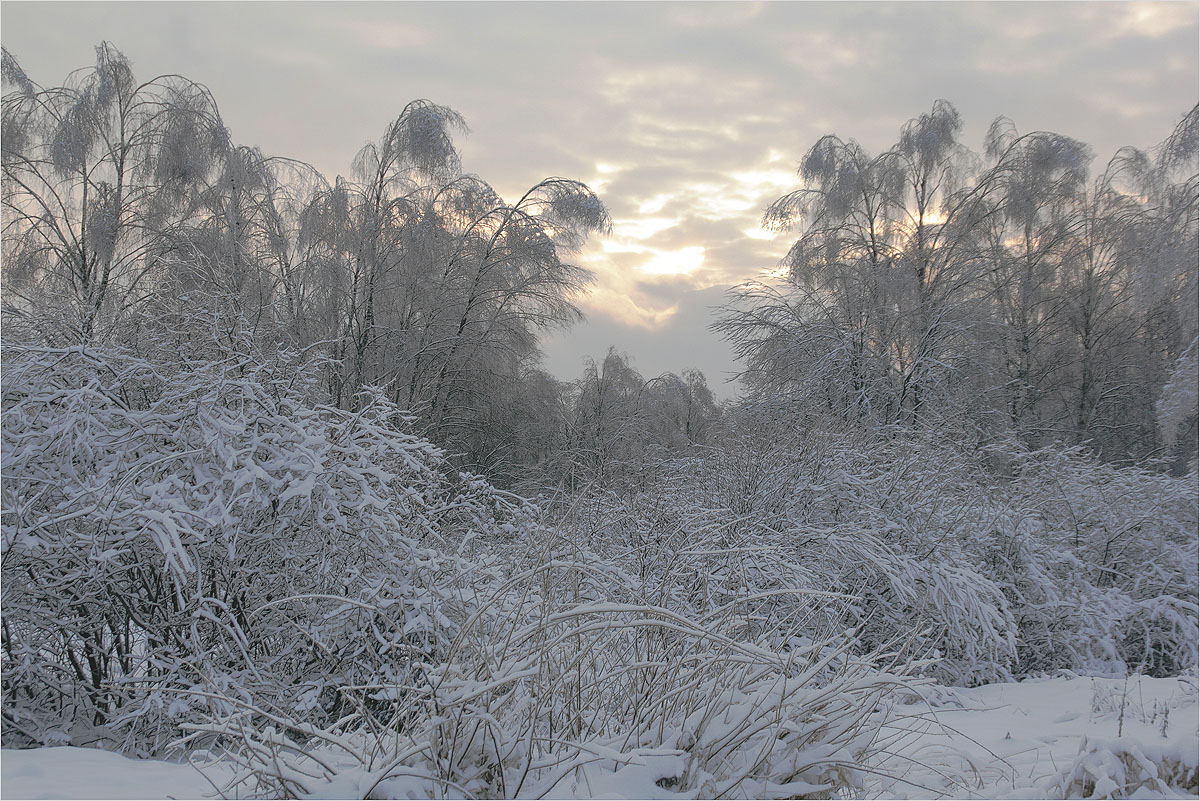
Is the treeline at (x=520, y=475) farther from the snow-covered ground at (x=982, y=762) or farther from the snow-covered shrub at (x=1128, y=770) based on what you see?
the snow-covered shrub at (x=1128, y=770)

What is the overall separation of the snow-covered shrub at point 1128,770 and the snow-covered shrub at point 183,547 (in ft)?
12.2

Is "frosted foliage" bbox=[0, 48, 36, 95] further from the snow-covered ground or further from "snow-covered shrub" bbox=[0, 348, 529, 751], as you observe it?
the snow-covered ground

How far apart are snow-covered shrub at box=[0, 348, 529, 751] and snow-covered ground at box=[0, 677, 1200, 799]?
2.62 ft

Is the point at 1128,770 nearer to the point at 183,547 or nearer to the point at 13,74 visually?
the point at 183,547

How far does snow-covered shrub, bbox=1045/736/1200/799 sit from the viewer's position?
3.64m

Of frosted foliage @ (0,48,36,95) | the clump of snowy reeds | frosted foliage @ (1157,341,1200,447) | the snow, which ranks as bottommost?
the snow

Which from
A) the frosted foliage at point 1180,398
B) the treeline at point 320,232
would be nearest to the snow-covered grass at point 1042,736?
the frosted foliage at point 1180,398

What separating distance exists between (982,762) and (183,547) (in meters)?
5.04

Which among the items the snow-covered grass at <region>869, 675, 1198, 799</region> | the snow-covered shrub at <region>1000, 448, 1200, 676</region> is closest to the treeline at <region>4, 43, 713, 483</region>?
the snow-covered shrub at <region>1000, 448, 1200, 676</region>

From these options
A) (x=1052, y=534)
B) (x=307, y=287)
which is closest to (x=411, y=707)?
(x=1052, y=534)

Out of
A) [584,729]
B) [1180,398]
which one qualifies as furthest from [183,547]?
[1180,398]

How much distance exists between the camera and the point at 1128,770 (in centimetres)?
373

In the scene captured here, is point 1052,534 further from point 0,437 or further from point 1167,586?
point 0,437

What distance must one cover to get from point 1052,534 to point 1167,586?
1.34 meters
